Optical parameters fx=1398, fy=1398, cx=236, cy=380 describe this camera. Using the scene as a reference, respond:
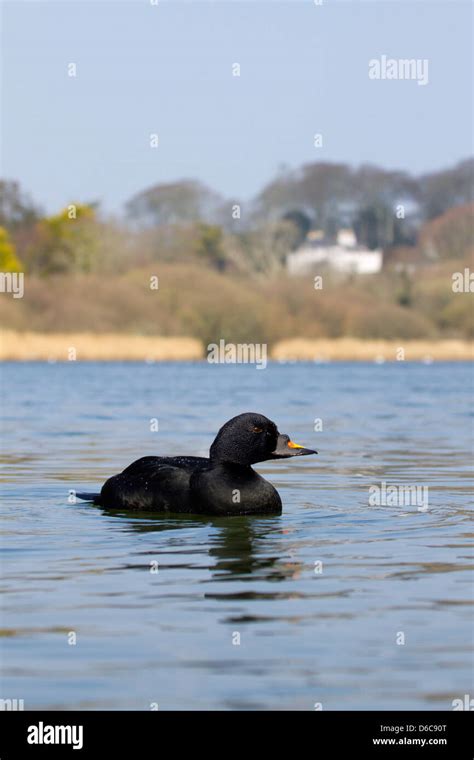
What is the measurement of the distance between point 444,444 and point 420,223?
9875 cm

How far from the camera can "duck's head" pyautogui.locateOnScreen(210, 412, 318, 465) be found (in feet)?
33.4

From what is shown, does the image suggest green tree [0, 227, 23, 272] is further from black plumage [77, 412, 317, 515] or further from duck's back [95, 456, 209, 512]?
black plumage [77, 412, 317, 515]

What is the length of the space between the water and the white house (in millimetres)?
82857

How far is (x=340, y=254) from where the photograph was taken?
11425cm

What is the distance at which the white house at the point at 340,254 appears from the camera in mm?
100262

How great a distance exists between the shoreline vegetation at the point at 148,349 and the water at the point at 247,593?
30.1 meters

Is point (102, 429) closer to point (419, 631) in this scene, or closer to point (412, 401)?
point (412, 401)

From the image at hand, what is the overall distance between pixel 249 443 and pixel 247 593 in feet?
10.1

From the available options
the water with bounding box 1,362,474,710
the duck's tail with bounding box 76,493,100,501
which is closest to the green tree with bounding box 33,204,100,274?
the water with bounding box 1,362,474,710

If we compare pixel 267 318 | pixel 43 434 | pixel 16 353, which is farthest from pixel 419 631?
pixel 267 318

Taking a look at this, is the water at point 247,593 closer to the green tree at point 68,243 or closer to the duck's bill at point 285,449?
the duck's bill at point 285,449
